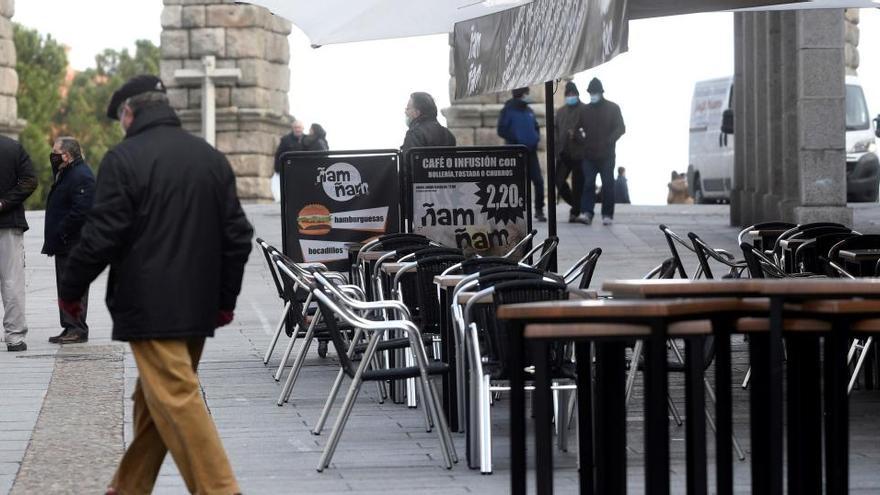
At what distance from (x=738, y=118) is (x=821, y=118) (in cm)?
534

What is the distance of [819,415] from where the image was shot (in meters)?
5.70

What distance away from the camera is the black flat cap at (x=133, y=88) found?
6.45 metres

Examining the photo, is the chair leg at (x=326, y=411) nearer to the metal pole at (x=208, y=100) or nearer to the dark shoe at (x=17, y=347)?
the dark shoe at (x=17, y=347)

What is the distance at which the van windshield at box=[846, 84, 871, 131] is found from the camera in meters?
27.4

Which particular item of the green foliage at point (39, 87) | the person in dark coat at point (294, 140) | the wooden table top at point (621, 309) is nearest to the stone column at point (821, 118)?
the person in dark coat at point (294, 140)

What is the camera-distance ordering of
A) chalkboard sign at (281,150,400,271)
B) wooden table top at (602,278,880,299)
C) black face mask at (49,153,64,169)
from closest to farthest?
wooden table top at (602,278,880,299) < chalkboard sign at (281,150,400,271) < black face mask at (49,153,64,169)

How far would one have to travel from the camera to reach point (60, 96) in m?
73.8

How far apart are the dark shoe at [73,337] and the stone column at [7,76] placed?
13.0 metres

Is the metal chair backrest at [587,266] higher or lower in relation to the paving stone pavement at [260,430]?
higher

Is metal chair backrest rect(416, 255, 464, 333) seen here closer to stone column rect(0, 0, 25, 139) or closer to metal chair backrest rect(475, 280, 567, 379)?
metal chair backrest rect(475, 280, 567, 379)

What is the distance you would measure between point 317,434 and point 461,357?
92 centimetres

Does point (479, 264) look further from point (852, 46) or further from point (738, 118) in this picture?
point (852, 46)

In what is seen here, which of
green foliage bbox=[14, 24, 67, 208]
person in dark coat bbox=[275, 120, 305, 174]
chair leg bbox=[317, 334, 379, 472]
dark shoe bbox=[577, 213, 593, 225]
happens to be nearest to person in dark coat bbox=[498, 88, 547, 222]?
dark shoe bbox=[577, 213, 593, 225]

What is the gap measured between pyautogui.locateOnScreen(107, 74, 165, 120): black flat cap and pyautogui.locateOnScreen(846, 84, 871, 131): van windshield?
22.0 m
